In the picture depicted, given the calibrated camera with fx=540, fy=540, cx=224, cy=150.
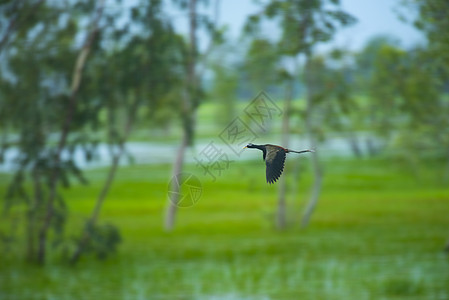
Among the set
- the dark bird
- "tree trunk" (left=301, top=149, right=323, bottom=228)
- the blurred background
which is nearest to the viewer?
the dark bird

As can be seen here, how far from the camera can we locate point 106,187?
488 centimetres

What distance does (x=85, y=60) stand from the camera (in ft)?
14.5

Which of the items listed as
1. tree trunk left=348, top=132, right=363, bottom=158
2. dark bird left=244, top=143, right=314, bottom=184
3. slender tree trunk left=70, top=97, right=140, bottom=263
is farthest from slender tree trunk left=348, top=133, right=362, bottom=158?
dark bird left=244, top=143, right=314, bottom=184

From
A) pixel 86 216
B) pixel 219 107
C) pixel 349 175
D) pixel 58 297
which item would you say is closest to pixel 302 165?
pixel 349 175

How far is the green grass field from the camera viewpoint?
432 centimetres

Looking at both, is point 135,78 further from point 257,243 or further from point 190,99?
point 257,243

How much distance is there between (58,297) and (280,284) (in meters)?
1.75

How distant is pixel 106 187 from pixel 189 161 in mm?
1064

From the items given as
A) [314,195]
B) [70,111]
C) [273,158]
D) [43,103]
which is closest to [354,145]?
[314,195]

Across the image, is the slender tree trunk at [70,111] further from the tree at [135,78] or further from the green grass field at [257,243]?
the green grass field at [257,243]

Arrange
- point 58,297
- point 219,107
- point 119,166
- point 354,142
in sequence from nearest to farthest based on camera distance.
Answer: point 219,107, point 58,297, point 354,142, point 119,166

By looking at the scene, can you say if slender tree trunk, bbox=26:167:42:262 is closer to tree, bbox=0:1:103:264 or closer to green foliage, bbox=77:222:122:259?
tree, bbox=0:1:103:264

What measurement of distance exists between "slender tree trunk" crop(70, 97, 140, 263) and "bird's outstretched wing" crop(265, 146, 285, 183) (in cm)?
427

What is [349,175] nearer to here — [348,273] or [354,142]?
[354,142]
